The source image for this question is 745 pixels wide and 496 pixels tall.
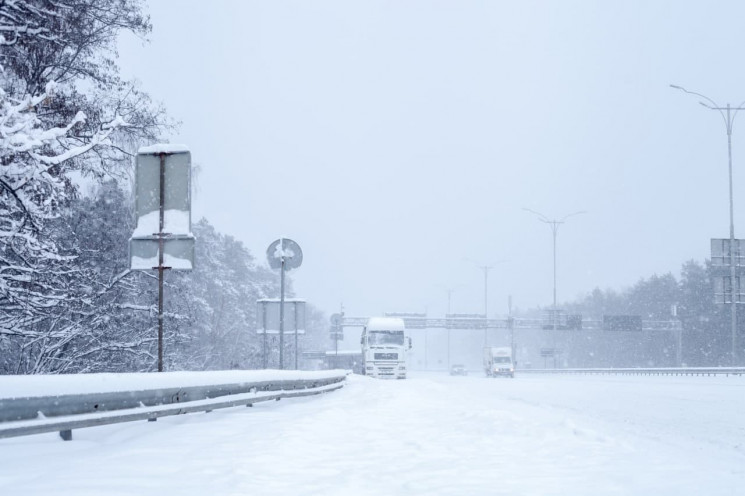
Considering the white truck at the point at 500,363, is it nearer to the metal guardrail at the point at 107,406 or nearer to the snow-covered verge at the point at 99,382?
the metal guardrail at the point at 107,406

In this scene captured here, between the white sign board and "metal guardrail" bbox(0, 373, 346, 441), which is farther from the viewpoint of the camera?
the white sign board

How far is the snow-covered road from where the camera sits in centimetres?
588

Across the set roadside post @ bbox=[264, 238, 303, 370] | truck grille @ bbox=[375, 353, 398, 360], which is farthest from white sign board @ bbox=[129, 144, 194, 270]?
truck grille @ bbox=[375, 353, 398, 360]

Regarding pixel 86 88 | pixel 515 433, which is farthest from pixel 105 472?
pixel 86 88

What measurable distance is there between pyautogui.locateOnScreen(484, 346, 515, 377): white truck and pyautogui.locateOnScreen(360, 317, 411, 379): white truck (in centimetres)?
2559

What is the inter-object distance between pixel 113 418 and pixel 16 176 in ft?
13.8

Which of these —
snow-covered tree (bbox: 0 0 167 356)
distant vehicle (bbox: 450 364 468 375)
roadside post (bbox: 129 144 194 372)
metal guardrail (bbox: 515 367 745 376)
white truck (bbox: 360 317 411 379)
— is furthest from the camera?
distant vehicle (bbox: 450 364 468 375)

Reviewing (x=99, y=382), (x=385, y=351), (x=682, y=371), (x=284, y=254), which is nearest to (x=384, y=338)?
(x=385, y=351)

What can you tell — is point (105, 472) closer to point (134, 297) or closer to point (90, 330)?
point (90, 330)

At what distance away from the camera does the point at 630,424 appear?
13047 millimetres

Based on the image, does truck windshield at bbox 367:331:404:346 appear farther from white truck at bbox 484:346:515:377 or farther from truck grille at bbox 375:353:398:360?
white truck at bbox 484:346:515:377

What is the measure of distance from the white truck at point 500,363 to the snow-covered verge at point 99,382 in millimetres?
59284

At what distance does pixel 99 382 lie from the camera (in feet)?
28.1

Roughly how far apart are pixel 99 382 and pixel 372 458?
3.12 metres
